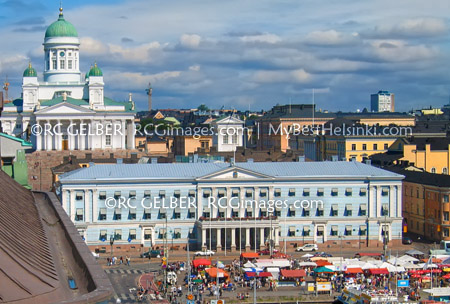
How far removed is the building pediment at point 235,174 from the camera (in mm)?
54094

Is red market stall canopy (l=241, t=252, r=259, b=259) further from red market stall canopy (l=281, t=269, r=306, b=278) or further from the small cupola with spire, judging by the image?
the small cupola with spire

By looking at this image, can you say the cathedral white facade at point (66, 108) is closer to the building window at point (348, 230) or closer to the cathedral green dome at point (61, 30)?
the cathedral green dome at point (61, 30)

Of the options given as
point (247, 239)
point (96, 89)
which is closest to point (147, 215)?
point (247, 239)

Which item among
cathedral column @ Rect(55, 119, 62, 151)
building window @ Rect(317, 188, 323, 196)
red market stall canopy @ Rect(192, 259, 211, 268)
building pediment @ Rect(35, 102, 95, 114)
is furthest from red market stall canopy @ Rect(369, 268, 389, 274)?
building pediment @ Rect(35, 102, 95, 114)

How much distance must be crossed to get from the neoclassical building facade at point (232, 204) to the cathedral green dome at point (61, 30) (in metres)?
69.9

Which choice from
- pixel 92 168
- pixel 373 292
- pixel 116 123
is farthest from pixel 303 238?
pixel 116 123

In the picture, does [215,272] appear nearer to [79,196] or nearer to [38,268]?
[79,196]

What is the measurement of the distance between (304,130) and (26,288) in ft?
369

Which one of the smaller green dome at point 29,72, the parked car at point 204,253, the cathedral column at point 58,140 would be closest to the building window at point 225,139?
the cathedral column at point 58,140

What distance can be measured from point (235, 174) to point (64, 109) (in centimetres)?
5975

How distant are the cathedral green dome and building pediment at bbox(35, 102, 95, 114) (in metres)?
15.1

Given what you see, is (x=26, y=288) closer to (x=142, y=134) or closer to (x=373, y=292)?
(x=373, y=292)

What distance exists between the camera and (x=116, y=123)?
375 ft

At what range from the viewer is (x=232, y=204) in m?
54.3
